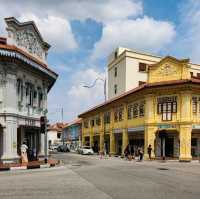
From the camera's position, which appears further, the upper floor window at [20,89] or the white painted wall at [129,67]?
the white painted wall at [129,67]

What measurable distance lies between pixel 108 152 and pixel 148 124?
16251 mm

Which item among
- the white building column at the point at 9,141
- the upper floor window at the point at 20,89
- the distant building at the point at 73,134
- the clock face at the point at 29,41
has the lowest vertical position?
the distant building at the point at 73,134

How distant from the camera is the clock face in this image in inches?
1019

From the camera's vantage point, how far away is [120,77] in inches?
2188

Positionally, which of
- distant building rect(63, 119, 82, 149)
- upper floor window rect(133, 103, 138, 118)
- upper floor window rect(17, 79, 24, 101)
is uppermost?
upper floor window rect(17, 79, 24, 101)

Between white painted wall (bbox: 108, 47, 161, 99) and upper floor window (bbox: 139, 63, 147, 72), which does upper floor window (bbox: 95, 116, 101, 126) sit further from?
upper floor window (bbox: 139, 63, 147, 72)

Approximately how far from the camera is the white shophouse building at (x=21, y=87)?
77.7ft

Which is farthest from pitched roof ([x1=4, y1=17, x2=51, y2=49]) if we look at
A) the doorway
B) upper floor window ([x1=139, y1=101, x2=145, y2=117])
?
the doorway

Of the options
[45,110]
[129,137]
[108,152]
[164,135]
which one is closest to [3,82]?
[45,110]

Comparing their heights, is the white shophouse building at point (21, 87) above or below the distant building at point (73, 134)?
above

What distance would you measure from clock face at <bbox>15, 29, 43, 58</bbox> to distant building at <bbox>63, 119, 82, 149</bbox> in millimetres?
48753

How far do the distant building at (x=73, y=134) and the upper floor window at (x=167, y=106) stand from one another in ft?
A: 138

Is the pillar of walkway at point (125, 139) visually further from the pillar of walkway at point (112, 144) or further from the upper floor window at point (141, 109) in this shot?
the upper floor window at point (141, 109)

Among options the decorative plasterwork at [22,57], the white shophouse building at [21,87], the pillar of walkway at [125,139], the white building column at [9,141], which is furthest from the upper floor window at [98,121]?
the white building column at [9,141]
